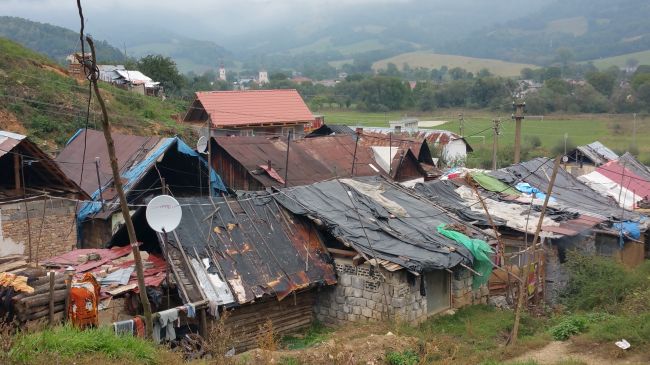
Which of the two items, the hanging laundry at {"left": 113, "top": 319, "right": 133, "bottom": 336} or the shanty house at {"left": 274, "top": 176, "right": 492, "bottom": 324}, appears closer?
the hanging laundry at {"left": 113, "top": 319, "right": 133, "bottom": 336}

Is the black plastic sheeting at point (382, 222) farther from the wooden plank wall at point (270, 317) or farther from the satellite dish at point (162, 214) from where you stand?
the satellite dish at point (162, 214)

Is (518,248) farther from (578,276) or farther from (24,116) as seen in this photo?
(24,116)

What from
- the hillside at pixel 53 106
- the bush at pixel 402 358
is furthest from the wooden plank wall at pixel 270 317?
the hillside at pixel 53 106

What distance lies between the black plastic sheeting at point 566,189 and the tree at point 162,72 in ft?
140

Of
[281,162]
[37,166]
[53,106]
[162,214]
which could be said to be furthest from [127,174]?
[53,106]

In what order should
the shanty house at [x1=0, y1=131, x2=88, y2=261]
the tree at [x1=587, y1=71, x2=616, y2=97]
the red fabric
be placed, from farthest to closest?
the tree at [x1=587, y1=71, x2=616, y2=97] < the shanty house at [x1=0, y1=131, x2=88, y2=261] < the red fabric

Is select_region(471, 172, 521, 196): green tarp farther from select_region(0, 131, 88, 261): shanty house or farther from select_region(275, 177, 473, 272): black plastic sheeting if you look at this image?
select_region(0, 131, 88, 261): shanty house

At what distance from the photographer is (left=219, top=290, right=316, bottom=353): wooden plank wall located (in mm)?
13773

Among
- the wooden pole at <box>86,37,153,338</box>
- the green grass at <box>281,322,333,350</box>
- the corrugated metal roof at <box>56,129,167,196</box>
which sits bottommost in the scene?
the green grass at <box>281,322,333,350</box>

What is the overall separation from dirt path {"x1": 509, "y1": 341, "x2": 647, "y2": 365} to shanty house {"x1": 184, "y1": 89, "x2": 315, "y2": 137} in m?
24.9

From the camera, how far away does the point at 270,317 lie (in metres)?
14.4

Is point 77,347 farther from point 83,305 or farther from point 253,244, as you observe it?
point 253,244

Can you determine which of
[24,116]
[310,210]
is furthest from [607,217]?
[24,116]

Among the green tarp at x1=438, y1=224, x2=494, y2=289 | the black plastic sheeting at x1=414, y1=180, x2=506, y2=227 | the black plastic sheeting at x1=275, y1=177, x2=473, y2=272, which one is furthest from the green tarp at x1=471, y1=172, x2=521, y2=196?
the green tarp at x1=438, y1=224, x2=494, y2=289
